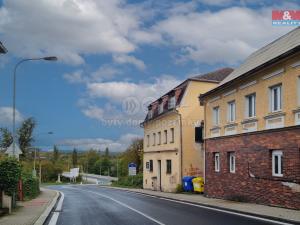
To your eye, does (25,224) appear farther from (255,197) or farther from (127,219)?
(255,197)

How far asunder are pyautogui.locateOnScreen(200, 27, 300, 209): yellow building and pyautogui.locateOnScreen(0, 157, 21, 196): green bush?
10.5 meters

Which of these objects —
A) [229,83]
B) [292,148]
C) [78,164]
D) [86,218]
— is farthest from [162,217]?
[78,164]

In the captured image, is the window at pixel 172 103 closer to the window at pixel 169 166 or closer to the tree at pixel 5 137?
the window at pixel 169 166

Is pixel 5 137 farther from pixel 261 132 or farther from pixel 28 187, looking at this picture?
pixel 261 132

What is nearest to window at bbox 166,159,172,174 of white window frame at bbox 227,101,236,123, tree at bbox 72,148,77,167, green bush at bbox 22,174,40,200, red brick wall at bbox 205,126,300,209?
red brick wall at bbox 205,126,300,209

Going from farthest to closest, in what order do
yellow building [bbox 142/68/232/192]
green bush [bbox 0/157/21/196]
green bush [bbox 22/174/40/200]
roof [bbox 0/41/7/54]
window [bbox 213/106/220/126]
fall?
1. yellow building [bbox 142/68/232/192]
2. green bush [bbox 22/174/40/200]
3. window [bbox 213/106/220/126]
4. roof [bbox 0/41/7/54]
5. green bush [bbox 0/157/21/196]

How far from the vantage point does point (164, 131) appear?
135 feet

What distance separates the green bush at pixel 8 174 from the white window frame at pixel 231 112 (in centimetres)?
1196

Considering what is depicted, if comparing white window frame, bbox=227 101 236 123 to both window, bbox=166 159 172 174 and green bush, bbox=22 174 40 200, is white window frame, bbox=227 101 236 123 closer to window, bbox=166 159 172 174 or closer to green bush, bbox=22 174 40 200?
green bush, bbox=22 174 40 200

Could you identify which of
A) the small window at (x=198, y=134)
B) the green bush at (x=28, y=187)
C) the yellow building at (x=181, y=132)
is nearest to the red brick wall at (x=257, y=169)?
the small window at (x=198, y=134)

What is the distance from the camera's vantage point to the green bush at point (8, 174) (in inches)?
679

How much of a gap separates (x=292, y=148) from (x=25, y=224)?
10.3 m

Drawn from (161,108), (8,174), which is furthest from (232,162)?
(161,108)

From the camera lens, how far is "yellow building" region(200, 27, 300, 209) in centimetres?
1825
